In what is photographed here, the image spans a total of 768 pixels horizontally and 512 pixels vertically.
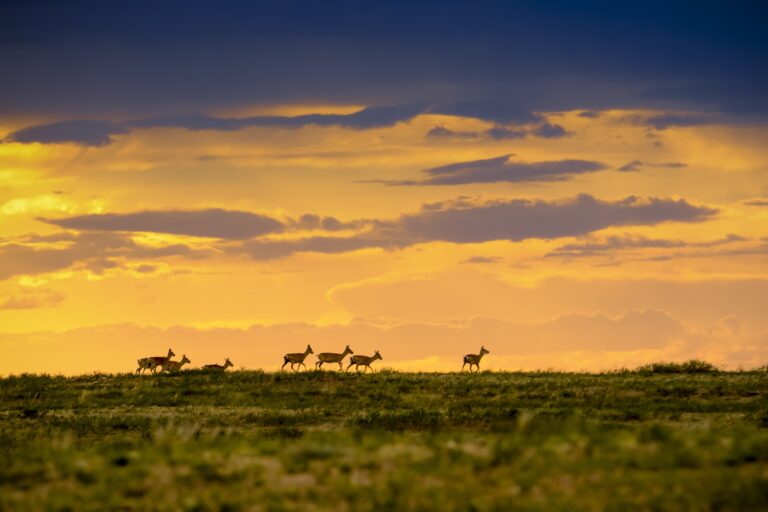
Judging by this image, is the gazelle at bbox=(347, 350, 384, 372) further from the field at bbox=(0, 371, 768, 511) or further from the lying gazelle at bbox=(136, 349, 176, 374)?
the field at bbox=(0, 371, 768, 511)

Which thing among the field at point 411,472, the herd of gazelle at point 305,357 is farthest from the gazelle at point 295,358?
the field at point 411,472

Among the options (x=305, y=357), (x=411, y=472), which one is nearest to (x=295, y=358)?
(x=305, y=357)

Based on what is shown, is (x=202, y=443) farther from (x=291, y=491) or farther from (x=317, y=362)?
(x=317, y=362)

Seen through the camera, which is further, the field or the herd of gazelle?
the herd of gazelle

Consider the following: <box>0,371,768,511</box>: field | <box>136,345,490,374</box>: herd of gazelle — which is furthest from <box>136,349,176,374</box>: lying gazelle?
<box>0,371,768,511</box>: field

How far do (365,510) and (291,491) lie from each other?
1.38 m

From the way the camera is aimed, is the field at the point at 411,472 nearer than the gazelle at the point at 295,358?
Yes

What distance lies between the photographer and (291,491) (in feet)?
51.5

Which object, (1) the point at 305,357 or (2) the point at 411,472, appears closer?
(2) the point at 411,472

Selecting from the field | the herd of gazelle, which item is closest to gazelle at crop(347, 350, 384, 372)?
the herd of gazelle

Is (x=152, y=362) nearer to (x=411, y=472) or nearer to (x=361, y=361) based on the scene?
(x=361, y=361)

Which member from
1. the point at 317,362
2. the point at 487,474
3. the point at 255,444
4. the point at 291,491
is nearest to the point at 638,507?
the point at 487,474

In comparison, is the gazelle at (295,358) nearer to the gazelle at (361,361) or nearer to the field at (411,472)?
the gazelle at (361,361)

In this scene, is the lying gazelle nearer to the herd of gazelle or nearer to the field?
the herd of gazelle
